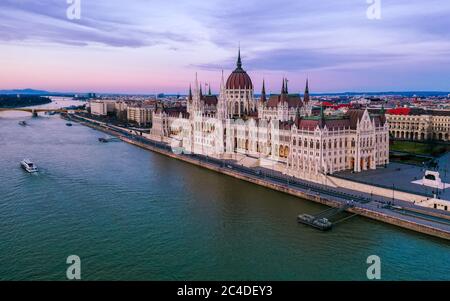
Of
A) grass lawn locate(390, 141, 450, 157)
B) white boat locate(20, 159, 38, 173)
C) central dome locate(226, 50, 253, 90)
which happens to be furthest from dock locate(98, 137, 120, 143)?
grass lawn locate(390, 141, 450, 157)

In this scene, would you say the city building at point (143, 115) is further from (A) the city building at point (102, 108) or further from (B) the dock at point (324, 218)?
(B) the dock at point (324, 218)

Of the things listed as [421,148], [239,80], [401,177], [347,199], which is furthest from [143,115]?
[347,199]

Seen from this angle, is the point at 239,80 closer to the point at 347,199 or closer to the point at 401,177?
the point at 401,177

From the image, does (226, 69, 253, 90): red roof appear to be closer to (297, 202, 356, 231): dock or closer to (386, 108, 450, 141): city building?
(386, 108, 450, 141): city building

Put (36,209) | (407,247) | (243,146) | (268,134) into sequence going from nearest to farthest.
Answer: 1. (407,247)
2. (36,209)
3. (268,134)
4. (243,146)

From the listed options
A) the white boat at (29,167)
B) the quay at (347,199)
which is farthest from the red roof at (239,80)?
the white boat at (29,167)
